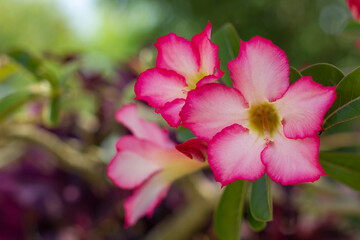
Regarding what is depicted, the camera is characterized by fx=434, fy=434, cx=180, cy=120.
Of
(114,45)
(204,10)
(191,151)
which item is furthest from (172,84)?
(114,45)

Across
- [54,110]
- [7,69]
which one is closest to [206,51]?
[54,110]

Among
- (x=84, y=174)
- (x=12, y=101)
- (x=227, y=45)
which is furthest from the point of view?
(x=84, y=174)

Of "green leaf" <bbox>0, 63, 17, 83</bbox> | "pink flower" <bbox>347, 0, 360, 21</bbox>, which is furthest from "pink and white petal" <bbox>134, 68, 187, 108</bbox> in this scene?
"green leaf" <bbox>0, 63, 17, 83</bbox>

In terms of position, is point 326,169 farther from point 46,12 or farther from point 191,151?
point 46,12

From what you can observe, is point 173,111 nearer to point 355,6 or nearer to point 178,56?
point 178,56

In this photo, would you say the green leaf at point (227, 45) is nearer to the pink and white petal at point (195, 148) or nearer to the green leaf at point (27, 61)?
the pink and white petal at point (195, 148)

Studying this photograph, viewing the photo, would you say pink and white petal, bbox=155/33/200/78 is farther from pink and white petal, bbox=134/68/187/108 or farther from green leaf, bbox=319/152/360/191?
green leaf, bbox=319/152/360/191

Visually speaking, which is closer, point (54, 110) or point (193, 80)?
point (193, 80)
